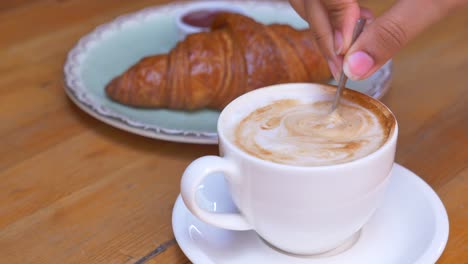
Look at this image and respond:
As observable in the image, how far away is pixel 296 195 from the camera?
65cm

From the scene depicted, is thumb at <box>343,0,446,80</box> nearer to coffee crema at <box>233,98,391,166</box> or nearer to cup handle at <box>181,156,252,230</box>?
coffee crema at <box>233,98,391,166</box>

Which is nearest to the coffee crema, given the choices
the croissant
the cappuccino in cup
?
the cappuccino in cup

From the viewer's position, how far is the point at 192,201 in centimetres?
68

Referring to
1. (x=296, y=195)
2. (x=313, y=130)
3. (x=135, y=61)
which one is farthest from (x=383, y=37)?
(x=135, y=61)

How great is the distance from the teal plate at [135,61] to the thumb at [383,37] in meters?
0.26

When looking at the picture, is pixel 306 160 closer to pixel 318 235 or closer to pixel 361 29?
pixel 318 235

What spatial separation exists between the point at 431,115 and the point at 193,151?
438mm

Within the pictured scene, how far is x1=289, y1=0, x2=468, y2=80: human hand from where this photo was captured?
809 mm

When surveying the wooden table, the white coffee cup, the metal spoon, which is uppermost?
the metal spoon

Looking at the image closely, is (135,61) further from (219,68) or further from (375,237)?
(375,237)

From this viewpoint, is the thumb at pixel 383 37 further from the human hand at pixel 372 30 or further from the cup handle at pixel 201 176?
the cup handle at pixel 201 176

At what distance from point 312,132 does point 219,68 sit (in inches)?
20.7

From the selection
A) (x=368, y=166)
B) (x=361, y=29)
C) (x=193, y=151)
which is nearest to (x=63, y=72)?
(x=193, y=151)

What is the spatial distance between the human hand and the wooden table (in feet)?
0.73
